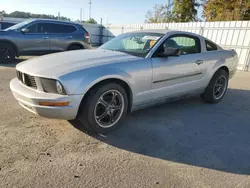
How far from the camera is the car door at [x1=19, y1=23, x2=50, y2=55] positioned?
8719 mm

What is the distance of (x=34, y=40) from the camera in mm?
8844

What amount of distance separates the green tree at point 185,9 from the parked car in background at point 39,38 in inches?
741

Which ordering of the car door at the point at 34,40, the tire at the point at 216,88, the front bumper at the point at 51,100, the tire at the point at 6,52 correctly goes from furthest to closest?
the car door at the point at 34,40 → the tire at the point at 6,52 → the tire at the point at 216,88 → the front bumper at the point at 51,100

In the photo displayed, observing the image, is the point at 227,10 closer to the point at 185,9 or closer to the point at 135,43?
the point at 185,9

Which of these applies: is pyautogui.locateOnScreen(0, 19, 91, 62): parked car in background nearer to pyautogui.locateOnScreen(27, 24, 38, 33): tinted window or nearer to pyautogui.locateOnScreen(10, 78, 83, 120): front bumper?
pyautogui.locateOnScreen(27, 24, 38, 33): tinted window

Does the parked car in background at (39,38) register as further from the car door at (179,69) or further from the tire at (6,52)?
the car door at (179,69)

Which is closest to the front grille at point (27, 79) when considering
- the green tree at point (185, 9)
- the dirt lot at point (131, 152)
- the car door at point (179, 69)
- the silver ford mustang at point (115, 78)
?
the silver ford mustang at point (115, 78)

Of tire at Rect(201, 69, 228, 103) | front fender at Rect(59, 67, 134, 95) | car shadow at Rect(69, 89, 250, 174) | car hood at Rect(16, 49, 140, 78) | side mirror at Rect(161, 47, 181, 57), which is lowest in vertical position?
car shadow at Rect(69, 89, 250, 174)

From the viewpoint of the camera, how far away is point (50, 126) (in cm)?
344

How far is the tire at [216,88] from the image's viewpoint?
4.92 metres

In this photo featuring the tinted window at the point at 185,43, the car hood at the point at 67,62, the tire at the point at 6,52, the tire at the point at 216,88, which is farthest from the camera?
the tire at the point at 6,52

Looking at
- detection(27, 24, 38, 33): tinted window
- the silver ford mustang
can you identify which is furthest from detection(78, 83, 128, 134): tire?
detection(27, 24, 38, 33): tinted window

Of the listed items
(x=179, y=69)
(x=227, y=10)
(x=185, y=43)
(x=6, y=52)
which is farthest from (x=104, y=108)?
(x=227, y=10)

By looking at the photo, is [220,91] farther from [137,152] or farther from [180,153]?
[137,152]
